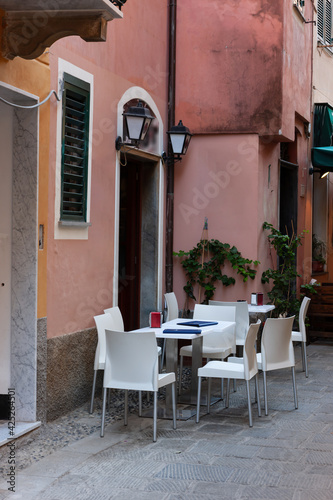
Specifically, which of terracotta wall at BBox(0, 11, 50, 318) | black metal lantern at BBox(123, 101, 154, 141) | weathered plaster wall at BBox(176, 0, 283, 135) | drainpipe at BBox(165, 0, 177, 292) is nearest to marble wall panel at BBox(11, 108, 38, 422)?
terracotta wall at BBox(0, 11, 50, 318)

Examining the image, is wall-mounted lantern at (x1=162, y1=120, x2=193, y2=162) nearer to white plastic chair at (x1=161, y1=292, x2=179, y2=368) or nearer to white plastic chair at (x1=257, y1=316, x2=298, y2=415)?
white plastic chair at (x1=161, y1=292, x2=179, y2=368)

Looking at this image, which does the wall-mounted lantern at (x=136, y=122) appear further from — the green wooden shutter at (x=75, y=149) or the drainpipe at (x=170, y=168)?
the drainpipe at (x=170, y=168)

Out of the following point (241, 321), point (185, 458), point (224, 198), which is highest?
point (224, 198)

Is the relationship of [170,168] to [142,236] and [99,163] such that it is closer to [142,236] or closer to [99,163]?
[142,236]

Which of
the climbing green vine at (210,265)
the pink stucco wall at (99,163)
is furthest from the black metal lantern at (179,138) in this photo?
the climbing green vine at (210,265)

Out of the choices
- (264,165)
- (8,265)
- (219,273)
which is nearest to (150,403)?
(8,265)

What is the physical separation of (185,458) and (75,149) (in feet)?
10.9

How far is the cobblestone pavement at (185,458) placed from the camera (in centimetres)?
491

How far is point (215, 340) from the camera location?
26.7 ft

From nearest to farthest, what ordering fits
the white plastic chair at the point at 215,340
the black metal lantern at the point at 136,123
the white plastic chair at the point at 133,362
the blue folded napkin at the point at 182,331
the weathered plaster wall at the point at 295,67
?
the white plastic chair at the point at 133,362 < the blue folded napkin at the point at 182,331 < the white plastic chair at the point at 215,340 < the black metal lantern at the point at 136,123 < the weathered plaster wall at the point at 295,67

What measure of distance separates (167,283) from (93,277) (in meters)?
2.41

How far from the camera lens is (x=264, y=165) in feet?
34.7

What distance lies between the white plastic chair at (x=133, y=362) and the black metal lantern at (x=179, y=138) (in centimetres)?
416

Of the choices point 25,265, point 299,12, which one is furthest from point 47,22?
point 299,12
